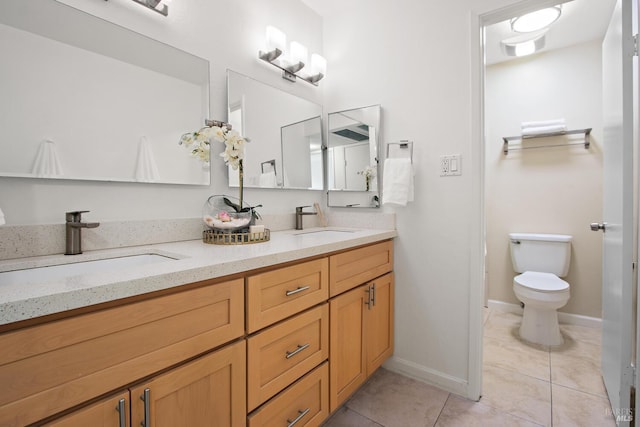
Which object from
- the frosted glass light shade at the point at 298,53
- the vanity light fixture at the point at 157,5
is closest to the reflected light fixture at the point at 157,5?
the vanity light fixture at the point at 157,5

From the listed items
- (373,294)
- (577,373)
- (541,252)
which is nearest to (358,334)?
(373,294)

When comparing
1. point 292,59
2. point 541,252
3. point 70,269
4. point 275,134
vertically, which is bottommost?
point 541,252

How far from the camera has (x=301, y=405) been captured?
1.20m

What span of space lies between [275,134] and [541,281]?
2.27 m

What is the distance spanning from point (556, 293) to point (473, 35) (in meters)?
1.82

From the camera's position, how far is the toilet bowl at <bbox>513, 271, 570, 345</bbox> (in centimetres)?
214

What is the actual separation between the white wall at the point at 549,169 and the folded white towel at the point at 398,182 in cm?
159

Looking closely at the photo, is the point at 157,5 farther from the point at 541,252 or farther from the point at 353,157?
the point at 541,252

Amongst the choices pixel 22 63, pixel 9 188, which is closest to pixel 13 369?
pixel 9 188

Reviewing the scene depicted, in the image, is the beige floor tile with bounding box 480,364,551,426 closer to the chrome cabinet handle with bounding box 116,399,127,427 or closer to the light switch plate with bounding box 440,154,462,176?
the light switch plate with bounding box 440,154,462,176

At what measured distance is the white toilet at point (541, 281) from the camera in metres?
2.16

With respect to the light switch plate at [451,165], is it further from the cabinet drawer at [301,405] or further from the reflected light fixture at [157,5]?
the reflected light fixture at [157,5]

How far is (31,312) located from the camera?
569mm

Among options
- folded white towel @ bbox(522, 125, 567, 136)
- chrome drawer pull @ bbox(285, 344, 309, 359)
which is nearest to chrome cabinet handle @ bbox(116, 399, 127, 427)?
chrome drawer pull @ bbox(285, 344, 309, 359)
